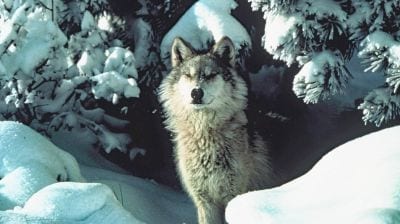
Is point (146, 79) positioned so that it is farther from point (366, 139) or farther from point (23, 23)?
point (366, 139)

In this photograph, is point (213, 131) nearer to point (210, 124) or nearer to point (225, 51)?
point (210, 124)

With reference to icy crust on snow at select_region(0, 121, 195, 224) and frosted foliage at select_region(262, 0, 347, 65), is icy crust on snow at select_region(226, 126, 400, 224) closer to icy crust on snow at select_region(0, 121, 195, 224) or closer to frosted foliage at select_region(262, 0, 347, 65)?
icy crust on snow at select_region(0, 121, 195, 224)

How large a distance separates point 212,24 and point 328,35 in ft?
4.43

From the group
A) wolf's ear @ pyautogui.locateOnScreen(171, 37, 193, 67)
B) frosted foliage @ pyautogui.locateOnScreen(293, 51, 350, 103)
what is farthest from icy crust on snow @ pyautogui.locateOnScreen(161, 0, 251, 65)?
frosted foliage @ pyautogui.locateOnScreen(293, 51, 350, 103)

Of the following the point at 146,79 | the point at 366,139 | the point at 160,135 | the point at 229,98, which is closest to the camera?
the point at 366,139

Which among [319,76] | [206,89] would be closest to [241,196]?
[319,76]

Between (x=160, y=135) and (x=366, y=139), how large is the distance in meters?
4.61

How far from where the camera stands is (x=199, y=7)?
6859 millimetres

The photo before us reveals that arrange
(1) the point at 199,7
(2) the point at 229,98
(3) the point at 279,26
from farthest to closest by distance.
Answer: (1) the point at 199,7, (2) the point at 229,98, (3) the point at 279,26

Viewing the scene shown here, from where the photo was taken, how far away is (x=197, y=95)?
618cm

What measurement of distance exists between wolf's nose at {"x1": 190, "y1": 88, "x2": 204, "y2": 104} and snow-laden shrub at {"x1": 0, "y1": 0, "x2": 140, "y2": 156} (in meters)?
0.78

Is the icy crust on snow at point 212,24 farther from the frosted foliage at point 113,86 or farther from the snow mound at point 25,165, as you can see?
the snow mound at point 25,165

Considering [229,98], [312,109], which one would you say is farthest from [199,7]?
[312,109]

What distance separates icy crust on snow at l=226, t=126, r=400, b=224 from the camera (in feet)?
12.0
